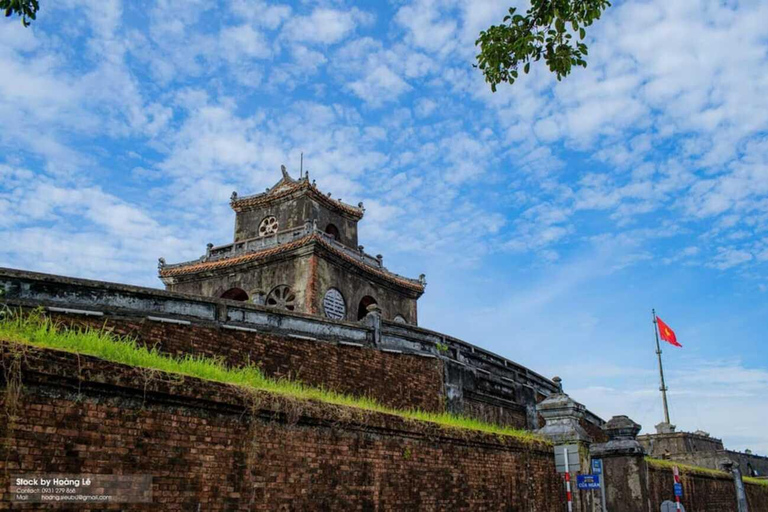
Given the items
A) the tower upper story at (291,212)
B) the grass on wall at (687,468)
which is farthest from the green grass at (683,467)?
the tower upper story at (291,212)

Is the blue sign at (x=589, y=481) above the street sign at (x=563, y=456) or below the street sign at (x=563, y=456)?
below

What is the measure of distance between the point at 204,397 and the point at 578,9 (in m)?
5.77

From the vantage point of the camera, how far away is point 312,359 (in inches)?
507

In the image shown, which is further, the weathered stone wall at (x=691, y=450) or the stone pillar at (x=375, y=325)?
the weathered stone wall at (x=691, y=450)

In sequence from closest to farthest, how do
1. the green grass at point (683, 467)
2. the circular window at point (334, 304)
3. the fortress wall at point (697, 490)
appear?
1. the fortress wall at point (697, 490)
2. the green grass at point (683, 467)
3. the circular window at point (334, 304)

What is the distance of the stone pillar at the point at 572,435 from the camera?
11977 mm

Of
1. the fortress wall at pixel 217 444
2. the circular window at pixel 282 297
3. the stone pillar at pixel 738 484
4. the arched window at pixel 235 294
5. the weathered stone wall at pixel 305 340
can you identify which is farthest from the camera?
the arched window at pixel 235 294

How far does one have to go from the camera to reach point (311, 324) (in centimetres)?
1312

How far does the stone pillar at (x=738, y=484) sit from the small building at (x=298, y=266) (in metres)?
12.1

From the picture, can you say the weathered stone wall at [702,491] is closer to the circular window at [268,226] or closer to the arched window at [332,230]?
the arched window at [332,230]

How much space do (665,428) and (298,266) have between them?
63.2ft

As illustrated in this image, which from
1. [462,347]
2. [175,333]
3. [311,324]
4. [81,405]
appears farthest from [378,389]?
[81,405]

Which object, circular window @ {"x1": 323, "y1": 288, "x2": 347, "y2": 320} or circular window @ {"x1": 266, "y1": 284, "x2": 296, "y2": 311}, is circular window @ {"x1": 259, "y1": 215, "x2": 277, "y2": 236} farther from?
circular window @ {"x1": 323, "y1": 288, "x2": 347, "y2": 320}

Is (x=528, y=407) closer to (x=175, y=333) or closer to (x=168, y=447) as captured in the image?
(x=175, y=333)
